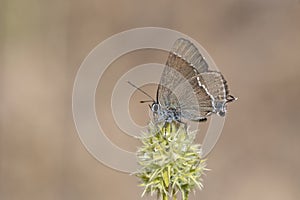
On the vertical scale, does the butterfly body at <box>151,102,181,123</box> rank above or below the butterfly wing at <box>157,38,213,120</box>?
below

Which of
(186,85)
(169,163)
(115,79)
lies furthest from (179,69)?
(115,79)

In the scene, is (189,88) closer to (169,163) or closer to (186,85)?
(186,85)

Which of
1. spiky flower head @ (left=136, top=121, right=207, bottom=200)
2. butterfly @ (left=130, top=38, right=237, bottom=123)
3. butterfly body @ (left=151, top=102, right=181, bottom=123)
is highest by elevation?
butterfly @ (left=130, top=38, right=237, bottom=123)

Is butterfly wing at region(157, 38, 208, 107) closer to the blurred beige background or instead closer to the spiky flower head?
the spiky flower head

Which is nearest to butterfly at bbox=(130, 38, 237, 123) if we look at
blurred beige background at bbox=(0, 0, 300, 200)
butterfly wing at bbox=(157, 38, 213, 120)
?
butterfly wing at bbox=(157, 38, 213, 120)

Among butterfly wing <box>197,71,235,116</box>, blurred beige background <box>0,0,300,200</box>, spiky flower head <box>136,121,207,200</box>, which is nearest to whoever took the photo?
spiky flower head <box>136,121,207,200</box>

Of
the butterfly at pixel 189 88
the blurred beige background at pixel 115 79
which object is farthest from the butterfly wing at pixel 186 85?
the blurred beige background at pixel 115 79
